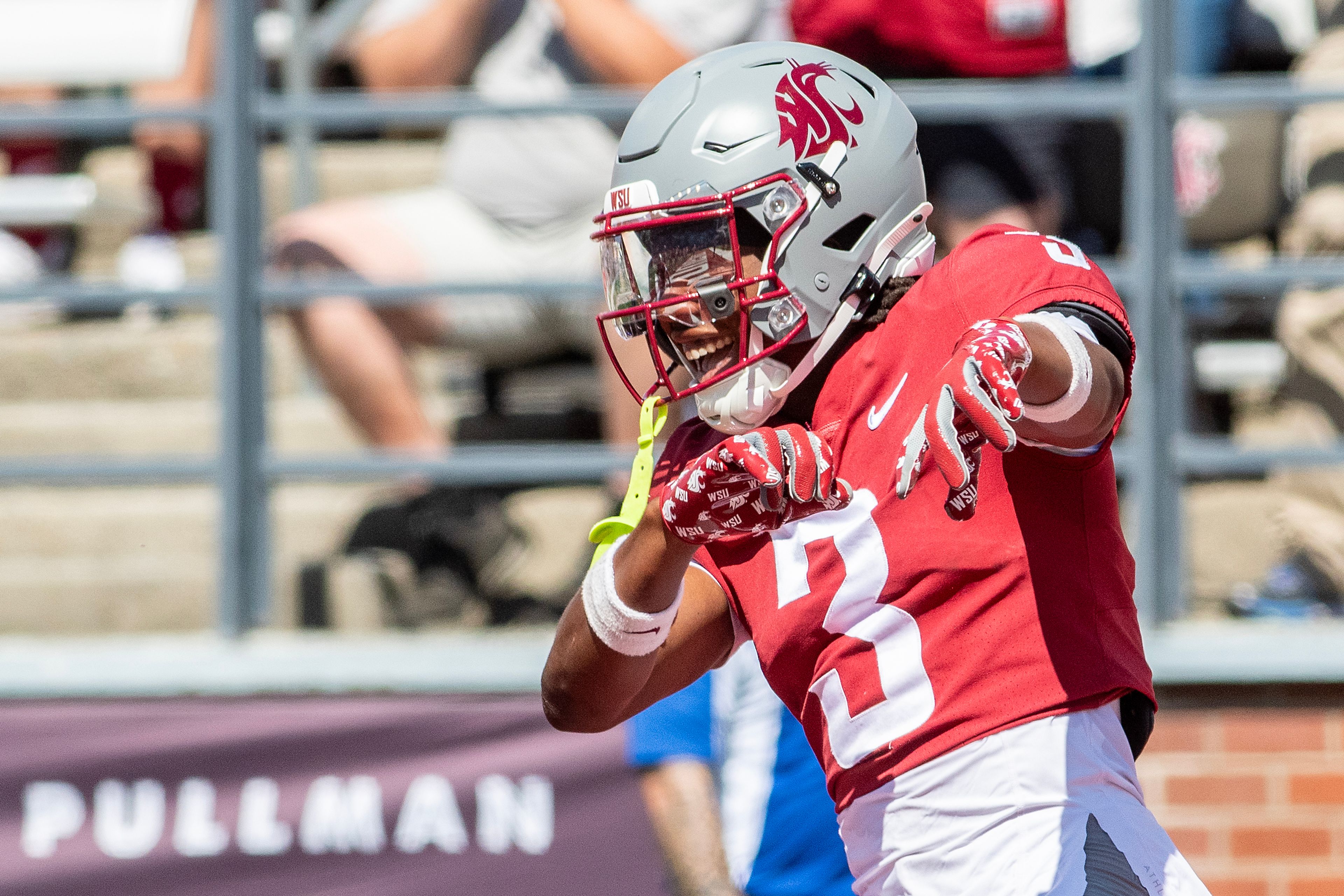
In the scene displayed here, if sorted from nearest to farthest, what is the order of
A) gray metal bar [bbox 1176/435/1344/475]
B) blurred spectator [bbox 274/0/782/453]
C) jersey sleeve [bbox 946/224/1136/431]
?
1. jersey sleeve [bbox 946/224/1136/431]
2. gray metal bar [bbox 1176/435/1344/475]
3. blurred spectator [bbox 274/0/782/453]

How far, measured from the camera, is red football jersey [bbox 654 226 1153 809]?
1.65m

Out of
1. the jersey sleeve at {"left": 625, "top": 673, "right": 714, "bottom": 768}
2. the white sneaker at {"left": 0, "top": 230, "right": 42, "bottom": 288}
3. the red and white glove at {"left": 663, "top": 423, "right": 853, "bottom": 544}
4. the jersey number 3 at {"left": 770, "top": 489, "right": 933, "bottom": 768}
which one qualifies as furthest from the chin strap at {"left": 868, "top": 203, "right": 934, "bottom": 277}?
the white sneaker at {"left": 0, "top": 230, "right": 42, "bottom": 288}

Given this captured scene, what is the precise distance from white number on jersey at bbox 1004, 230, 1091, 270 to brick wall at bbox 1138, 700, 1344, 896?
210 centimetres

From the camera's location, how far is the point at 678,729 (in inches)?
112

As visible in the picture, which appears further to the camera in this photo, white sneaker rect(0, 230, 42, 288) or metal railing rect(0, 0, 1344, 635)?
white sneaker rect(0, 230, 42, 288)

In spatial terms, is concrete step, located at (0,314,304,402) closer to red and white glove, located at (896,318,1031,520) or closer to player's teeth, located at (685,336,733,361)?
player's teeth, located at (685,336,733,361)

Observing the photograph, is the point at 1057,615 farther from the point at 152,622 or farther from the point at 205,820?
the point at 152,622

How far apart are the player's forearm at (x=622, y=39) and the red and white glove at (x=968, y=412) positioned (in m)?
2.67

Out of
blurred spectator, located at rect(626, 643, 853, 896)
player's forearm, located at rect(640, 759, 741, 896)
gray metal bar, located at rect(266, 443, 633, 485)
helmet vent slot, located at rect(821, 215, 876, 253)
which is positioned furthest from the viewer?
gray metal bar, located at rect(266, 443, 633, 485)

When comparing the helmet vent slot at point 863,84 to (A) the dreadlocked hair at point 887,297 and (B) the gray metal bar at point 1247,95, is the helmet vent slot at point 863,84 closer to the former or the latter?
(A) the dreadlocked hair at point 887,297

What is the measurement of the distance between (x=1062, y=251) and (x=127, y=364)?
4122 mm

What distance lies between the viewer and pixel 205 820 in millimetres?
3564

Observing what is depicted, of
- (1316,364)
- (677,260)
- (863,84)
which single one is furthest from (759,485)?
(1316,364)

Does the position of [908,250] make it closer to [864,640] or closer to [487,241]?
[864,640]
